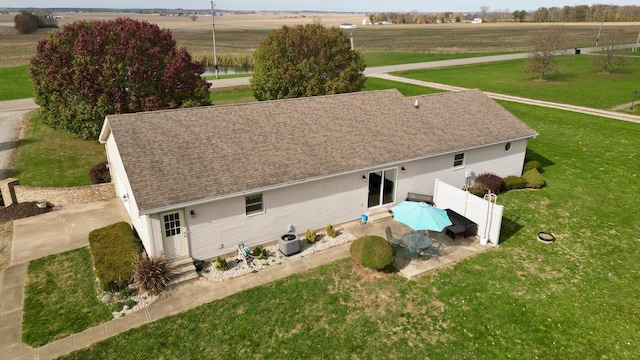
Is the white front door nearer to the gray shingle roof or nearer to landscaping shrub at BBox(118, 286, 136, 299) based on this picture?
the gray shingle roof

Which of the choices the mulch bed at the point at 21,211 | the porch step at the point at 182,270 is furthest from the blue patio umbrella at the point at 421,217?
the mulch bed at the point at 21,211

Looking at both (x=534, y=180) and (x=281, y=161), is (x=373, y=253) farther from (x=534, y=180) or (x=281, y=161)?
(x=534, y=180)

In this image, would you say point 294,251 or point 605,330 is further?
point 294,251

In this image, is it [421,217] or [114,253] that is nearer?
[114,253]

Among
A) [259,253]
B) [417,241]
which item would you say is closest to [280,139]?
[259,253]

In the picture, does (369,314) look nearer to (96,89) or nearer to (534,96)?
(96,89)

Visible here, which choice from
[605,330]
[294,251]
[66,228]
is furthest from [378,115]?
[66,228]
